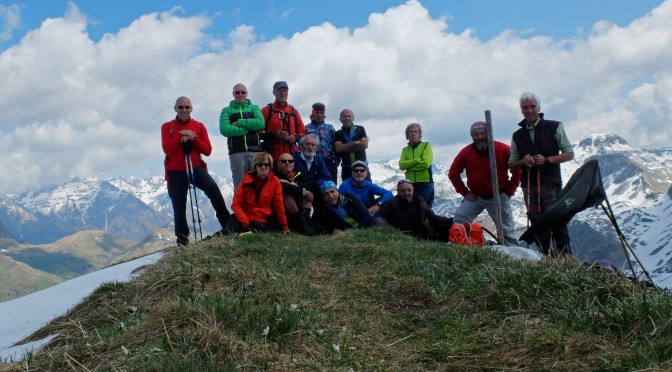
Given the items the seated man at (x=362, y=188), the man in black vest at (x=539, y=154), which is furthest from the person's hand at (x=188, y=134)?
the man in black vest at (x=539, y=154)

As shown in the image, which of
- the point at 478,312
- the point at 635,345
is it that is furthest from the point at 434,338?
the point at 635,345

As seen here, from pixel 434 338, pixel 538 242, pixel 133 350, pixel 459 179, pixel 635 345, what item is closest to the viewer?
pixel 635 345

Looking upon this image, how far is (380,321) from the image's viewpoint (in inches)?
232

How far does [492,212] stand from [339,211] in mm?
3814

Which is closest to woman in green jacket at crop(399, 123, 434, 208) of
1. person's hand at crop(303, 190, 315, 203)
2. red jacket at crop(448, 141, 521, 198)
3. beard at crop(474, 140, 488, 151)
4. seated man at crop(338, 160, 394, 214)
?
seated man at crop(338, 160, 394, 214)

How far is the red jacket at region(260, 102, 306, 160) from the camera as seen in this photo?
50.5 feet

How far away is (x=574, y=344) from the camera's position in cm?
454

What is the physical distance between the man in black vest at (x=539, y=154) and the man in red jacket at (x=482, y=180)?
927mm

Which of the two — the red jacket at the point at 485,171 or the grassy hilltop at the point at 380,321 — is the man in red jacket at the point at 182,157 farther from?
the red jacket at the point at 485,171

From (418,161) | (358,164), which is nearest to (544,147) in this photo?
(418,161)

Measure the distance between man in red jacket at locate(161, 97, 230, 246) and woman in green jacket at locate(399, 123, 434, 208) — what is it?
5080 millimetres

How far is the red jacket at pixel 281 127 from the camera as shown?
15.4m

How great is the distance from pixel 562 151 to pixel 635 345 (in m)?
8.29

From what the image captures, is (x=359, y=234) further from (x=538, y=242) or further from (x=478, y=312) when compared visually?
(x=478, y=312)
